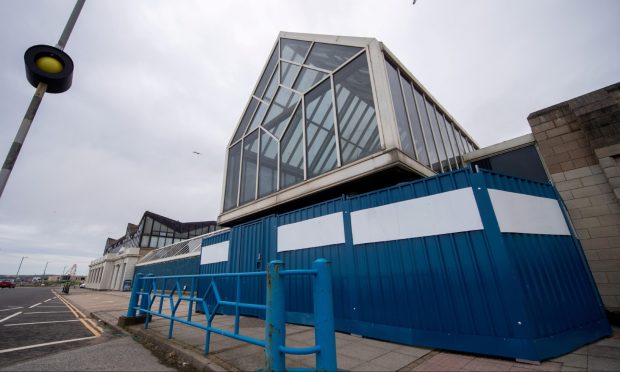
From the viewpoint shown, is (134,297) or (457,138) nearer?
(134,297)

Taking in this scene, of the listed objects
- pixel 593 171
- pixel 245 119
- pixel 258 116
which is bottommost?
pixel 593 171

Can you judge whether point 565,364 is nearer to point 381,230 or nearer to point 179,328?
point 381,230

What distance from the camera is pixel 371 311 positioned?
4762 millimetres

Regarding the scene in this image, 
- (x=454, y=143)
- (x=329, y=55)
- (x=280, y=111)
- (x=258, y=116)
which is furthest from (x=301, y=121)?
(x=454, y=143)

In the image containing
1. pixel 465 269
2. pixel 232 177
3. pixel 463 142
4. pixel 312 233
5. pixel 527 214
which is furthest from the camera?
pixel 463 142

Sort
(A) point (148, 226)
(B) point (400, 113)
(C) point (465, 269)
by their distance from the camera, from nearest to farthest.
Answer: (C) point (465, 269) → (B) point (400, 113) → (A) point (148, 226)

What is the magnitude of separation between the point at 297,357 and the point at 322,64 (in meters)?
8.39

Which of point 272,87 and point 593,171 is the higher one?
point 272,87

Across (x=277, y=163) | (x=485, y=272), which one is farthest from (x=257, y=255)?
(x=485, y=272)

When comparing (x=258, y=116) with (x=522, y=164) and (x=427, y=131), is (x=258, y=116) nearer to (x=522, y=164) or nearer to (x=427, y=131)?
(x=427, y=131)

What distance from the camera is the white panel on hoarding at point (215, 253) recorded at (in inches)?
337

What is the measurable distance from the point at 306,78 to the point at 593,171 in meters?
8.39

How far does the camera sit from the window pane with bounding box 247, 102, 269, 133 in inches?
423

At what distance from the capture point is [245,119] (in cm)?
1185
